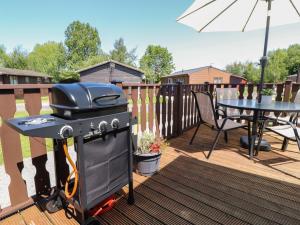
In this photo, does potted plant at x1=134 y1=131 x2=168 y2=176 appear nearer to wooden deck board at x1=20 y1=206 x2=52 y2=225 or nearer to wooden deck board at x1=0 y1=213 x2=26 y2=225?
wooden deck board at x1=20 y1=206 x2=52 y2=225

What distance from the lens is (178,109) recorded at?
12.0 ft

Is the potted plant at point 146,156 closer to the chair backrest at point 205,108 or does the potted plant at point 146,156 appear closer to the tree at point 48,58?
the chair backrest at point 205,108

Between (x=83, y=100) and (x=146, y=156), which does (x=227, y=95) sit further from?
(x=83, y=100)

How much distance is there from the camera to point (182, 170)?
2387mm

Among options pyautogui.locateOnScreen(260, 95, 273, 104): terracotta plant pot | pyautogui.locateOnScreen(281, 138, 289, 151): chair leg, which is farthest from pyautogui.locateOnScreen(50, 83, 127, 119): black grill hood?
pyautogui.locateOnScreen(281, 138, 289, 151): chair leg

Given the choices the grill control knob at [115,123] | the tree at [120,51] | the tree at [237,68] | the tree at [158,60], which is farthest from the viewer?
the tree at [237,68]

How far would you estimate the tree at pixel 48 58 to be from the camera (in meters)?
37.2

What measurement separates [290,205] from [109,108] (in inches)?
73.7

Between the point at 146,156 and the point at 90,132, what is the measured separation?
1066 mm

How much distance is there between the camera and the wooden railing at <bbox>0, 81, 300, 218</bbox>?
150 cm

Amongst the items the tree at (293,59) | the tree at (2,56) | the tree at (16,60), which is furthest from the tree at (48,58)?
the tree at (293,59)

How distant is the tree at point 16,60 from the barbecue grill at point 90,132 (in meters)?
45.2

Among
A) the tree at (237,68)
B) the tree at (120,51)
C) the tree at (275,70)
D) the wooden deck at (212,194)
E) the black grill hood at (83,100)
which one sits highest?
the tree at (120,51)

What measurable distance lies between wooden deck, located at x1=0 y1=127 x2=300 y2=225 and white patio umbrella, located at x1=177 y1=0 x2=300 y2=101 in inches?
52.2
